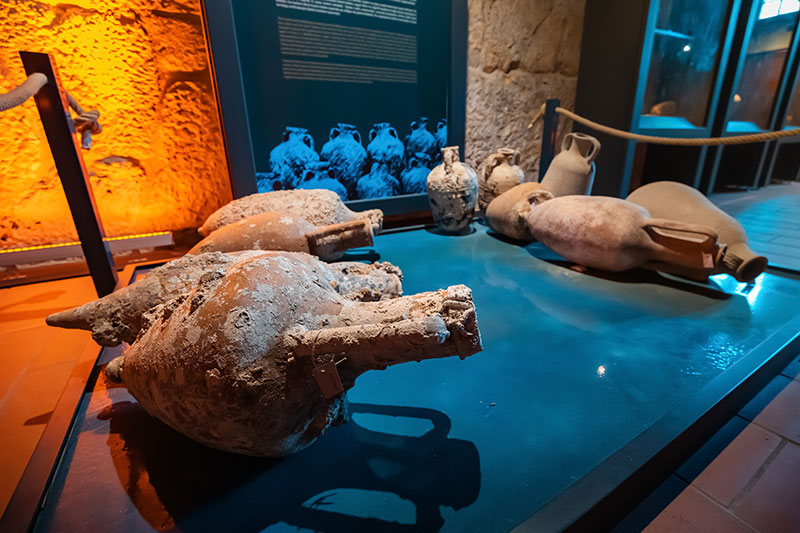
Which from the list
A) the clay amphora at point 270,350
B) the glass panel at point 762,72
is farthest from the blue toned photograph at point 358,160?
the glass panel at point 762,72

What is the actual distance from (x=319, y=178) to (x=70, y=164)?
1610mm

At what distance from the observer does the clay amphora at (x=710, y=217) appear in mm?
1879

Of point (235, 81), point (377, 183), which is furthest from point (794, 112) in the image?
point (235, 81)

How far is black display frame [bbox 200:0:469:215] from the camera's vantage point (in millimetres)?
2354

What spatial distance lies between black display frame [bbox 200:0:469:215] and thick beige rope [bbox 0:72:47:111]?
3.32ft

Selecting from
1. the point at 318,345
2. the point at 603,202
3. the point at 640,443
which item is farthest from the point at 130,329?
the point at 603,202

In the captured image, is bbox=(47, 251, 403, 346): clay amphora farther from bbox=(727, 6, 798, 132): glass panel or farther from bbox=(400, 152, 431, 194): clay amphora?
bbox=(727, 6, 798, 132): glass panel

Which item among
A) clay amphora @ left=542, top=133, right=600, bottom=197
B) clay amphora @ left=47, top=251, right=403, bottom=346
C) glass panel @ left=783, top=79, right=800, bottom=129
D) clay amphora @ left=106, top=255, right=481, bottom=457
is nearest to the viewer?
clay amphora @ left=106, top=255, right=481, bottom=457

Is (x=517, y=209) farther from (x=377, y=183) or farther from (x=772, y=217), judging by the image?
(x=772, y=217)

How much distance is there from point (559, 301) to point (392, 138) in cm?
210

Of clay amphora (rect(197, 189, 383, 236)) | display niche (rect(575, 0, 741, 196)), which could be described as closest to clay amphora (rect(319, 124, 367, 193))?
clay amphora (rect(197, 189, 383, 236))

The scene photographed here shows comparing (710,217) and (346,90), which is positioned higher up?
(346,90)

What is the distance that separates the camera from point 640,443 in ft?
3.41

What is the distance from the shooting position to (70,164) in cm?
175
